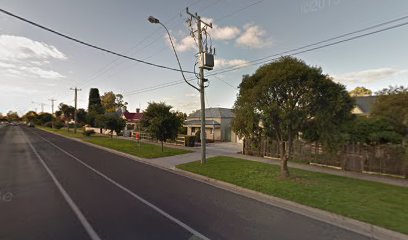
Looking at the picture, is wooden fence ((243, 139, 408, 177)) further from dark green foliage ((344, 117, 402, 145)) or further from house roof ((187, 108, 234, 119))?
house roof ((187, 108, 234, 119))

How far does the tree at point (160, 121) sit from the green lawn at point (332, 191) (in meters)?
7.15

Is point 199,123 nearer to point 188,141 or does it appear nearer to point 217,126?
point 217,126

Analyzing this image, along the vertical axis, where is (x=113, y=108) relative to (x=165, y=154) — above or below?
above

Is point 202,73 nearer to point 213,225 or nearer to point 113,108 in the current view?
point 213,225

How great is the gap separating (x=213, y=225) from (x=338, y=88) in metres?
7.36

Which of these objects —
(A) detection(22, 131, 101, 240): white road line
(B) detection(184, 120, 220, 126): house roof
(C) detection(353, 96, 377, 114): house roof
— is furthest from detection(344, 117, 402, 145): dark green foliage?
(B) detection(184, 120, 220, 126): house roof

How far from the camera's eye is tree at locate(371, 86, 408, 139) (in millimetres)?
11448

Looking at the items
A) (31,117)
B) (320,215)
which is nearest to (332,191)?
(320,215)

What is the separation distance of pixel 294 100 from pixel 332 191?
12.0 ft

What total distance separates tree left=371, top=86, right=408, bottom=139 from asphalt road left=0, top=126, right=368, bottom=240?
8.67m

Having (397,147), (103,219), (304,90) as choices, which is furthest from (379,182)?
(103,219)

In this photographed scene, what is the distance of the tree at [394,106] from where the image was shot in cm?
1145

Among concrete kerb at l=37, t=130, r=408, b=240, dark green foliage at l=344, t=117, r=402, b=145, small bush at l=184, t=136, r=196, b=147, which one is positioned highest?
dark green foliage at l=344, t=117, r=402, b=145

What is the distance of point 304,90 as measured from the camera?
9.81m
